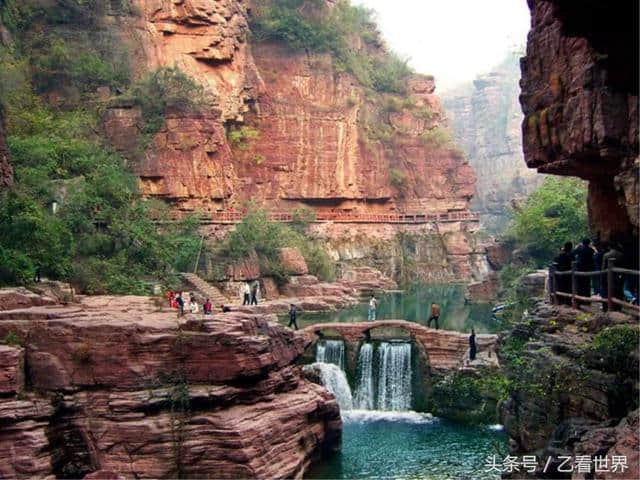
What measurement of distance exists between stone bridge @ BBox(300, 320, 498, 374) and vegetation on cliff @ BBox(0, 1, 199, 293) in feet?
23.2

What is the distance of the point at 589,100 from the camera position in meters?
9.41

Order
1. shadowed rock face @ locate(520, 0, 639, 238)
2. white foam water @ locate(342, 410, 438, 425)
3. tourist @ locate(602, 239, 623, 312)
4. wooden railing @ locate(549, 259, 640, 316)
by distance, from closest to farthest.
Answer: shadowed rock face @ locate(520, 0, 639, 238) < wooden railing @ locate(549, 259, 640, 316) < tourist @ locate(602, 239, 623, 312) < white foam water @ locate(342, 410, 438, 425)

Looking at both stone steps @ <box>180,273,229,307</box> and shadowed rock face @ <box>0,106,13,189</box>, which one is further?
stone steps @ <box>180,273,229,307</box>

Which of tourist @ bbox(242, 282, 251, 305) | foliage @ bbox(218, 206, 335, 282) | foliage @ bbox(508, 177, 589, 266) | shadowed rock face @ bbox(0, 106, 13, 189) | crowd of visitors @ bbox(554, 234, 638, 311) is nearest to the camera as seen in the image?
crowd of visitors @ bbox(554, 234, 638, 311)

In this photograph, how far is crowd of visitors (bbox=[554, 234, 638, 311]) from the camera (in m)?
9.93

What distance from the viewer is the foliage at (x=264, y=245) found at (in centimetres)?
3434

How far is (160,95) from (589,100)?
30.3 meters


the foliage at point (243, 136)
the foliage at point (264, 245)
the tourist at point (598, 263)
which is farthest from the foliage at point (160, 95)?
the tourist at point (598, 263)

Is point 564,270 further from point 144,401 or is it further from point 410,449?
point 144,401

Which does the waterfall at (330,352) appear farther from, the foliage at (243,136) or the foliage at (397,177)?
the foliage at (397,177)

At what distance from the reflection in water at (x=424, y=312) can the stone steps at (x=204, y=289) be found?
3550mm

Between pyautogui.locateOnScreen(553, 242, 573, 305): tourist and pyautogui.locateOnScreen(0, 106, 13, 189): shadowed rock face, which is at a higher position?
pyautogui.locateOnScreen(0, 106, 13, 189): shadowed rock face

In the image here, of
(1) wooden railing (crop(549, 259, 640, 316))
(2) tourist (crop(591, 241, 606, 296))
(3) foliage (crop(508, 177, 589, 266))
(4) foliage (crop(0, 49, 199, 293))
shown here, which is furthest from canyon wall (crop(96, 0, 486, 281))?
(1) wooden railing (crop(549, 259, 640, 316))

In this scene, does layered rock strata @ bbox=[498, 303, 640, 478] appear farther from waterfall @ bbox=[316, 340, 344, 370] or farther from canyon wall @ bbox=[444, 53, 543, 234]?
canyon wall @ bbox=[444, 53, 543, 234]
